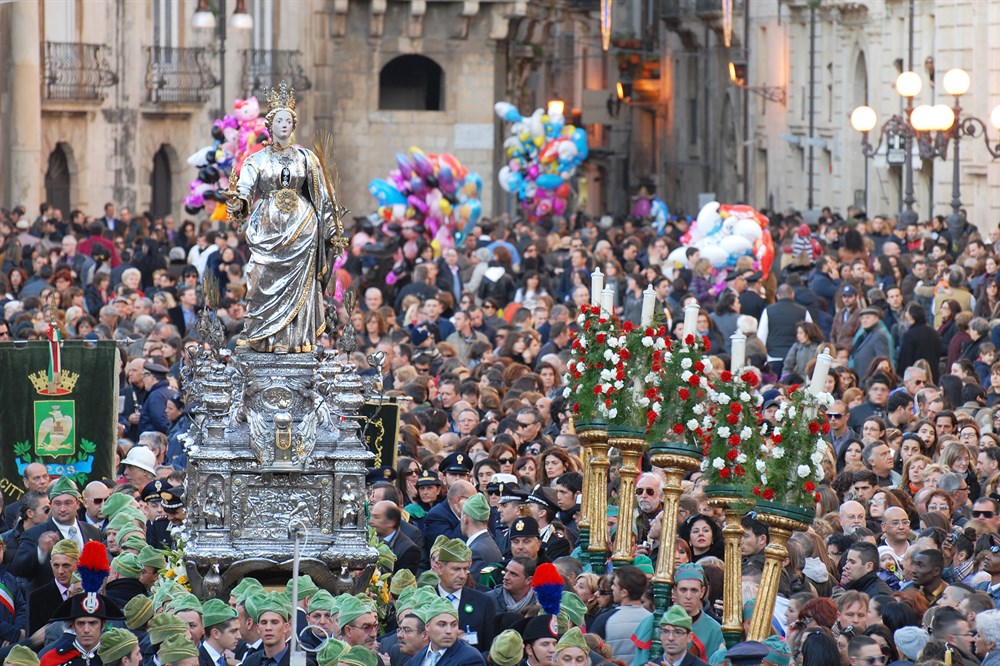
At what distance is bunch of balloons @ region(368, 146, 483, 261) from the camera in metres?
30.5

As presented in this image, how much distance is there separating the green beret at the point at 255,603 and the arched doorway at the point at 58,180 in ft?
99.0

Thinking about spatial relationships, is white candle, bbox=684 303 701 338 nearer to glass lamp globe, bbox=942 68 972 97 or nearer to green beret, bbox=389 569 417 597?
green beret, bbox=389 569 417 597

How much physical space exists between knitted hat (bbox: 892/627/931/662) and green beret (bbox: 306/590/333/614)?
9.08 ft

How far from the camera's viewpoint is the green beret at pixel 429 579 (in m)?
13.1

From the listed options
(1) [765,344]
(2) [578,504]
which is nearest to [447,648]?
(2) [578,504]

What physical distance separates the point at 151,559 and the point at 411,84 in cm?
3611

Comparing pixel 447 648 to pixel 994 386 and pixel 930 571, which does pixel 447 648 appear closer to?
pixel 930 571

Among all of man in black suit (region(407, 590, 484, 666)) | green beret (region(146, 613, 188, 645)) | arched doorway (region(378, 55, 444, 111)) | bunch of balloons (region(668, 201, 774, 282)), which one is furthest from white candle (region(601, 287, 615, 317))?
arched doorway (region(378, 55, 444, 111))

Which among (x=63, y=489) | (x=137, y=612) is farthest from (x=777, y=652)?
(x=63, y=489)

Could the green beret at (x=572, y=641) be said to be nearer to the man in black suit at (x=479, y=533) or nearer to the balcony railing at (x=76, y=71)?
the man in black suit at (x=479, y=533)

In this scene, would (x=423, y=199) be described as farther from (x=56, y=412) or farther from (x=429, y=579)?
(x=429, y=579)

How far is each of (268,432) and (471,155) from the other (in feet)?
113

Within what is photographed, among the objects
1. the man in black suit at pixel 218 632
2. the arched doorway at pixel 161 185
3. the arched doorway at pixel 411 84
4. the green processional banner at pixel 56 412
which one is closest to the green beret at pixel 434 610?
the man in black suit at pixel 218 632

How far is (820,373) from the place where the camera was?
11.6 metres
